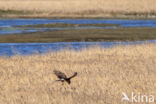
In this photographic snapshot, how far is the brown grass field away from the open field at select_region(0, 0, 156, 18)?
39.0 metres

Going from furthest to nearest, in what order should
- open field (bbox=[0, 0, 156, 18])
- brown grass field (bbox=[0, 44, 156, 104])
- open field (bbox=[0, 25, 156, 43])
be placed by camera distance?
open field (bbox=[0, 0, 156, 18]), open field (bbox=[0, 25, 156, 43]), brown grass field (bbox=[0, 44, 156, 104])

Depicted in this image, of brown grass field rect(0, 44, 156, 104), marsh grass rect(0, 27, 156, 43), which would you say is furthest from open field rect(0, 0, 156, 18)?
brown grass field rect(0, 44, 156, 104)

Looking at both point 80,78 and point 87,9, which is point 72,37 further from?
point 87,9

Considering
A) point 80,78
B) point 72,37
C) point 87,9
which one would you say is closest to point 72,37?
point 72,37

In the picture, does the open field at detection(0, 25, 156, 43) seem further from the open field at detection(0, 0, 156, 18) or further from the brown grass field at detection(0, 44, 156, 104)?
the open field at detection(0, 0, 156, 18)

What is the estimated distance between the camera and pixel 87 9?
55.5 meters

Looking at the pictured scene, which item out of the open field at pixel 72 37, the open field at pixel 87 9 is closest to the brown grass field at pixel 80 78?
the open field at pixel 72 37

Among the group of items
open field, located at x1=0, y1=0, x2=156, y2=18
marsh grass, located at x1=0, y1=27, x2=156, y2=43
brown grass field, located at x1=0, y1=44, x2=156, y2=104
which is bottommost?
marsh grass, located at x1=0, y1=27, x2=156, y2=43

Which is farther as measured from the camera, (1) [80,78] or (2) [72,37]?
(2) [72,37]

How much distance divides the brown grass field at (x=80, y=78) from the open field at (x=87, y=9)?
39.0m

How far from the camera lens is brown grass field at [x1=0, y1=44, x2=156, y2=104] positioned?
800cm

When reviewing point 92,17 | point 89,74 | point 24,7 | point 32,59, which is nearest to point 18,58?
point 32,59

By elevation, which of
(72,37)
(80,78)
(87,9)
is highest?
(87,9)

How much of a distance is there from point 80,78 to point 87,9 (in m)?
45.9
